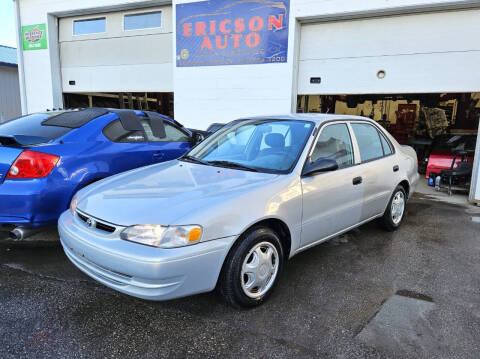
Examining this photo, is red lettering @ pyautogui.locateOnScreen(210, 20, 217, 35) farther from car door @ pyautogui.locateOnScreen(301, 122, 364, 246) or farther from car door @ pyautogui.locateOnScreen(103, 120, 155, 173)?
car door @ pyautogui.locateOnScreen(301, 122, 364, 246)

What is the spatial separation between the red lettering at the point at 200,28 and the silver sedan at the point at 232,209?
17.2ft

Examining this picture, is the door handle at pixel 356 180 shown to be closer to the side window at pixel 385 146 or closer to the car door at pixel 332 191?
the car door at pixel 332 191

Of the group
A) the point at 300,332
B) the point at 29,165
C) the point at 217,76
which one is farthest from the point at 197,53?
the point at 300,332

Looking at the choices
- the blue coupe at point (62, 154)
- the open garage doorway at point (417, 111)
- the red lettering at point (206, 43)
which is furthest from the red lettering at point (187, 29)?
the open garage doorway at point (417, 111)

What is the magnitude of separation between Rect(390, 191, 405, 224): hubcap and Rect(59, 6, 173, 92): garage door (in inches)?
267

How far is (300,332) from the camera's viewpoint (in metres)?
2.42

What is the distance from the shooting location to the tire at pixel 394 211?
14.3ft

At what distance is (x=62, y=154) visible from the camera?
3529 mm

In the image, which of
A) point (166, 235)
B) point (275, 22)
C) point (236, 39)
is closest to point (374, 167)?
point (166, 235)

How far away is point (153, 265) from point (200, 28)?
24.5ft

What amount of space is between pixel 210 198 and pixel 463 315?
2.13m

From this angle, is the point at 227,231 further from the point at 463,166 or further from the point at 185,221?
the point at 463,166

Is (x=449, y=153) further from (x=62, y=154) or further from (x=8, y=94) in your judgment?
(x=8, y=94)

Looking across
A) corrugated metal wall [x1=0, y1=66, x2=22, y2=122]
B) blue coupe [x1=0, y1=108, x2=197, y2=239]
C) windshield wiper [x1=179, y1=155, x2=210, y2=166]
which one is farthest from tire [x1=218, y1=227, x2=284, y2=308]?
corrugated metal wall [x1=0, y1=66, x2=22, y2=122]
